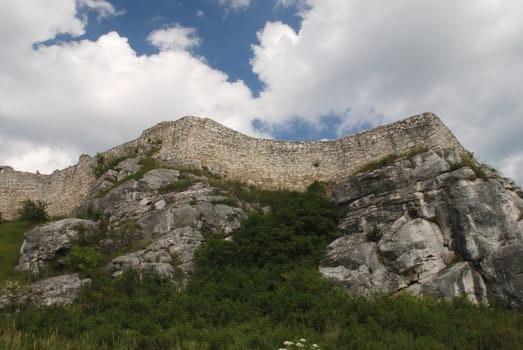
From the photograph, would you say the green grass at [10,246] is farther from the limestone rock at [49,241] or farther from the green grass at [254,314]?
the green grass at [254,314]

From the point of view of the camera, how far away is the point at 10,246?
19.0 metres

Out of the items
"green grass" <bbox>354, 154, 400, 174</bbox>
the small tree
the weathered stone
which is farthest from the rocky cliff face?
the small tree

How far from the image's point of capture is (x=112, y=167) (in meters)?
21.4

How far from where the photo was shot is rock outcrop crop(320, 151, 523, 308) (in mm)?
12364

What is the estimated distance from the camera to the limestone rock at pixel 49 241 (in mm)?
15500

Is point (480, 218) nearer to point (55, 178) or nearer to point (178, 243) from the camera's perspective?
point (178, 243)

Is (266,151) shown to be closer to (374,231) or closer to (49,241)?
(374,231)

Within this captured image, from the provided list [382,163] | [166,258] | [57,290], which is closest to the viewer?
[57,290]

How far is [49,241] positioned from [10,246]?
459 centimetres

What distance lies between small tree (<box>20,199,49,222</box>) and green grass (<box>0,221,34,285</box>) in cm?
52

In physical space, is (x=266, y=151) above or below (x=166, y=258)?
above

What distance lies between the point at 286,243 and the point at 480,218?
19.8ft

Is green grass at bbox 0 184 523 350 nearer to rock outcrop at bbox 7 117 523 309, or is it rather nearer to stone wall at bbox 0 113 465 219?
rock outcrop at bbox 7 117 523 309

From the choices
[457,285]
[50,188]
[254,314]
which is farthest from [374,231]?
[50,188]
